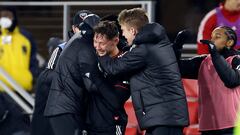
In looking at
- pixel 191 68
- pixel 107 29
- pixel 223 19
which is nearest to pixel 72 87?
pixel 107 29

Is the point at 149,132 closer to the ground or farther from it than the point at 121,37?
closer to the ground

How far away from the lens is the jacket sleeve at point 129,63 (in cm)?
825

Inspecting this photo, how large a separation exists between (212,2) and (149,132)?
6.15 m

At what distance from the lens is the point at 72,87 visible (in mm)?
8477

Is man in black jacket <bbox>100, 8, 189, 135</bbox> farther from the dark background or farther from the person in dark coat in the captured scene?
the dark background

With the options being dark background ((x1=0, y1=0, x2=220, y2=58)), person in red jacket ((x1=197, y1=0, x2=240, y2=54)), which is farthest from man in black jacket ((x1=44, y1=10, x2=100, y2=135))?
dark background ((x1=0, y1=0, x2=220, y2=58))

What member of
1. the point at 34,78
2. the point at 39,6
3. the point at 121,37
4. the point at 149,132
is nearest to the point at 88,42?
the point at 121,37

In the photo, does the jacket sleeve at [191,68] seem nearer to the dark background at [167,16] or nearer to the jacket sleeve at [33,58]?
the jacket sleeve at [33,58]

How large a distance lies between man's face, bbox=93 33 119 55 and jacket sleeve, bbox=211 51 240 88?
0.89 metres

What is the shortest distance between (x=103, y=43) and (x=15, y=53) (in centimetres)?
424

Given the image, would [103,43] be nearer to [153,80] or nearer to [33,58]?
[153,80]

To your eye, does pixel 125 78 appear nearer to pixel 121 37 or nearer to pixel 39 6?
pixel 121 37

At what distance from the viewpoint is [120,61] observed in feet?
27.2

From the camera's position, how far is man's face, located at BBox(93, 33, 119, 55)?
8.31 metres
